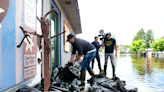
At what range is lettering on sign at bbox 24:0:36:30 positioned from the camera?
102 inches

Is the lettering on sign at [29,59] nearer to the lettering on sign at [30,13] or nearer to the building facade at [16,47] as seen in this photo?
the building facade at [16,47]

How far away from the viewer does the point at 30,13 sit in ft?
9.14

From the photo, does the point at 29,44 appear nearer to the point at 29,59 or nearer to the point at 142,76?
the point at 29,59

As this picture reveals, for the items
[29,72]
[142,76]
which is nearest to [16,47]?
[29,72]

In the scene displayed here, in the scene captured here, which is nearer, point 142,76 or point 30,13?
point 30,13

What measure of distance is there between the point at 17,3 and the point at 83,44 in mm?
2183

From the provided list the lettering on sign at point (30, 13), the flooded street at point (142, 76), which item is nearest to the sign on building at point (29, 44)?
the lettering on sign at point (30, 13)

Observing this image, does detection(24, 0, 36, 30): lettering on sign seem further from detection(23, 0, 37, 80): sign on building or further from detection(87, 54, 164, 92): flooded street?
detection(87, 54, 164, 92): flooded street

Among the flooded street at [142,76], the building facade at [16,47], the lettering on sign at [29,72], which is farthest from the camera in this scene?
the flooded street at [142,76]

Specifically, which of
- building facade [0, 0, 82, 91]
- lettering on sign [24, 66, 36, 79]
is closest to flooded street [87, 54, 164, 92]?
lettering on sign [24, 66, 36, 79]

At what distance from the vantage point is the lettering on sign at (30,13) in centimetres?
260

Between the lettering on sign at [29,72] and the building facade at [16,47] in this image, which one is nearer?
the building facade at [16,47]

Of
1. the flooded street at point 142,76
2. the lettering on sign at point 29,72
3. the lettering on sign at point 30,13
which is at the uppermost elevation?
the lettering on sign at point 30,13

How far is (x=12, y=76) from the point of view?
2086mm
